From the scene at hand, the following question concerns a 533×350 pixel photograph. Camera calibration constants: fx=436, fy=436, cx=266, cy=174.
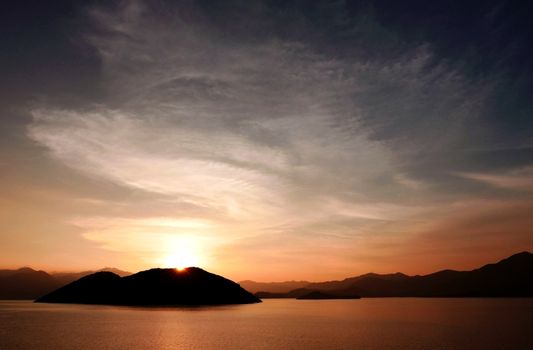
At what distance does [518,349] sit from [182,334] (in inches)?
3329

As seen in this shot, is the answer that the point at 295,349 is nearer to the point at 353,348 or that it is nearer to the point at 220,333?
the point at 353,348

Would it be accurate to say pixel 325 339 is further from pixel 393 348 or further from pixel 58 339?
pixel 58 339

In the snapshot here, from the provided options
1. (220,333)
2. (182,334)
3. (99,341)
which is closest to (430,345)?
(220,333)

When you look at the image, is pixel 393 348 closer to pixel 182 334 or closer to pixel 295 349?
pixel 295 349

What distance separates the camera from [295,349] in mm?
91000

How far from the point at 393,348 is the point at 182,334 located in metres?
61.6

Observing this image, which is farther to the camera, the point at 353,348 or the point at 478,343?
the point at 478,343

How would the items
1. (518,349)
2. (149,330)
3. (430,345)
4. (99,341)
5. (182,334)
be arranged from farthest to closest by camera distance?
(149,330) → (182,334) → (99,341) → (430,345) → (518,349)

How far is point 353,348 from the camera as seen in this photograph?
93312 mm

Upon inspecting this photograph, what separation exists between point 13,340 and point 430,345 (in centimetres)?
9934

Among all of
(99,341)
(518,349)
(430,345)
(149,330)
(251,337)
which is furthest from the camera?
(149,330)

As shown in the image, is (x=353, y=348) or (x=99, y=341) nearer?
(x=353, y=348)

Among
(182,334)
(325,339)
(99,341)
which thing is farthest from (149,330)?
(325,339)

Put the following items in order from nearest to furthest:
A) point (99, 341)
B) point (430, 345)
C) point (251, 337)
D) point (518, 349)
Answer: point (518, 349) < point (430, 345) < point (99, 341) < point (251, 337)
